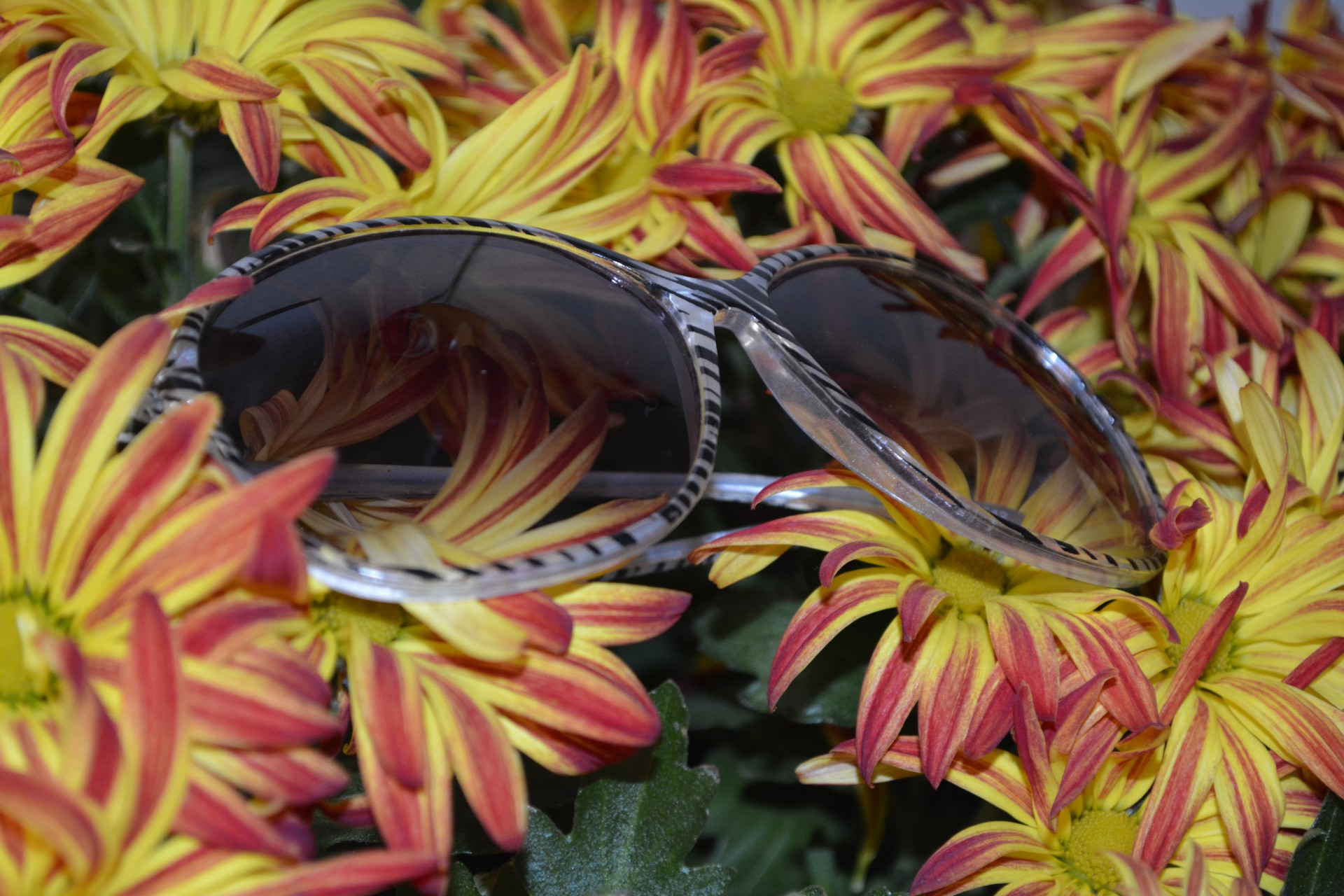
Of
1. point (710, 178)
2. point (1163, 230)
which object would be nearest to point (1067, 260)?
point (1163, 230)

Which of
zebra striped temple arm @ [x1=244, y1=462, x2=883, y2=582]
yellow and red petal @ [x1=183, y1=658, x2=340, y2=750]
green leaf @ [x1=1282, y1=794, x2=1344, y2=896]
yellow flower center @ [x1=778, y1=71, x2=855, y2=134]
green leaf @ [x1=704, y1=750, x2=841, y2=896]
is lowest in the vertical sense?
green leaf @ [x1=704, y1=750, x2=841, y2=896]

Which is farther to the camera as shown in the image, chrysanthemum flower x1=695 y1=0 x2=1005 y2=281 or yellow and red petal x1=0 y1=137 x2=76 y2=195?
chrysanthemum flower x1=695 y1=0 x2=1005 y2=281

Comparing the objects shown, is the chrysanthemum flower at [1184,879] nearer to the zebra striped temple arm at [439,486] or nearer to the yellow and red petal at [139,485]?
the zebra striped temple arm at [439,486]

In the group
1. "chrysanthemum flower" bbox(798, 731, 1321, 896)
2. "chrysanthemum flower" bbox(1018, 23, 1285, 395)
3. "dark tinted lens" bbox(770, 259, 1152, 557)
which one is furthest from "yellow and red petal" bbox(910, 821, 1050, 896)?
"chrysanthemum flower" bbox(1018, 23, 1285, 395)

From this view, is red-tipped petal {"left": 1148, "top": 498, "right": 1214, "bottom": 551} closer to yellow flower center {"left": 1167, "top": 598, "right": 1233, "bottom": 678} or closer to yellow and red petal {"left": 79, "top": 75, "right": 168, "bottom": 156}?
yellow flower center {"left": 1167, "top": 598, "right": 1233, "bottom": 678}

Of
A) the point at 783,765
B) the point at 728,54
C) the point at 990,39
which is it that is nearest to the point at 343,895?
the point at 783,765

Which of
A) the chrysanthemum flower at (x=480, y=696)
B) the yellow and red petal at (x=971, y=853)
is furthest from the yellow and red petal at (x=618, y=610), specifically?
the yellow and red petal at (x=971, y=853)

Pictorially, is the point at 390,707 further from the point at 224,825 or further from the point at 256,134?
the point at 256,134
